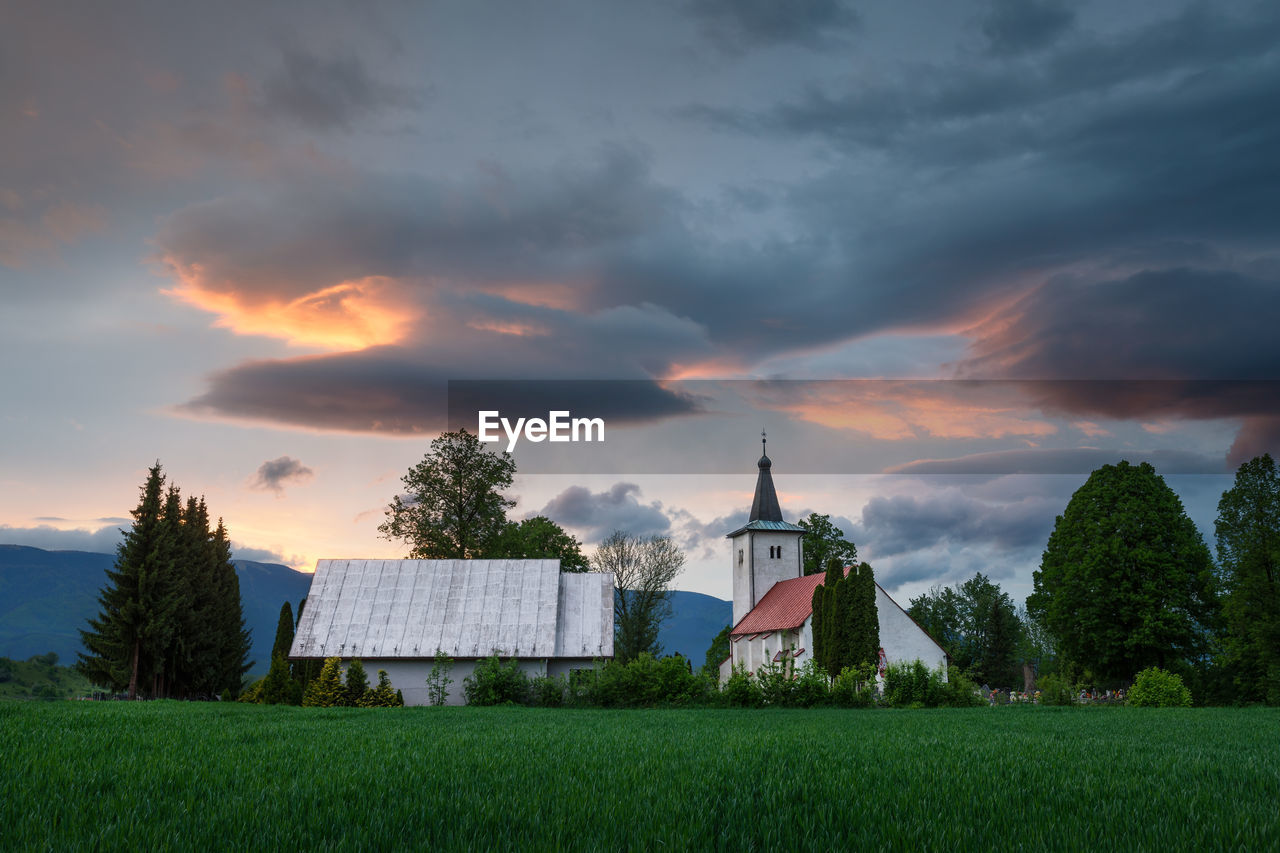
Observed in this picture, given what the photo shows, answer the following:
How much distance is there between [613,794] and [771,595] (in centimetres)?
5148

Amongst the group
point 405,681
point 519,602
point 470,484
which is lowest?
point 405,681

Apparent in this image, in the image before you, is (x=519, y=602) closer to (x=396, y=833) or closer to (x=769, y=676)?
(x=769, y=676)

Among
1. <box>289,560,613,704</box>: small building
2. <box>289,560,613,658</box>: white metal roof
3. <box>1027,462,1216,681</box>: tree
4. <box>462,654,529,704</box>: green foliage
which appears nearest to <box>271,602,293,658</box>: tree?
<box>289,560,613,704</box>: small building

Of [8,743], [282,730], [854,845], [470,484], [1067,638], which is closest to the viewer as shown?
[854,845]

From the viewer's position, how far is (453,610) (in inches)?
1361

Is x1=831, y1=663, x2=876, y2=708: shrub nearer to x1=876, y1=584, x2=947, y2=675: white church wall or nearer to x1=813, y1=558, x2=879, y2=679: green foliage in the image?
x1=813, y1=558, x2=879, y2=679: green foliage

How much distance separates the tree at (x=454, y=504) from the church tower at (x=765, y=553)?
56.0 ft

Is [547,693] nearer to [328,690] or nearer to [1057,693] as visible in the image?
[328,690]

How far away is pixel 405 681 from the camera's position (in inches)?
1293

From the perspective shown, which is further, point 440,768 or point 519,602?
point 519,602

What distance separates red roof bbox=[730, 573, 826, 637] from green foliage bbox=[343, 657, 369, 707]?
24198mm

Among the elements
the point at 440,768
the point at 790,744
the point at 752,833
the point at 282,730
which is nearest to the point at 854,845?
the point at 752,833

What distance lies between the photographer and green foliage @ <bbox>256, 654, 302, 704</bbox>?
3052cm

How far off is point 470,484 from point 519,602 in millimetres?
16964
